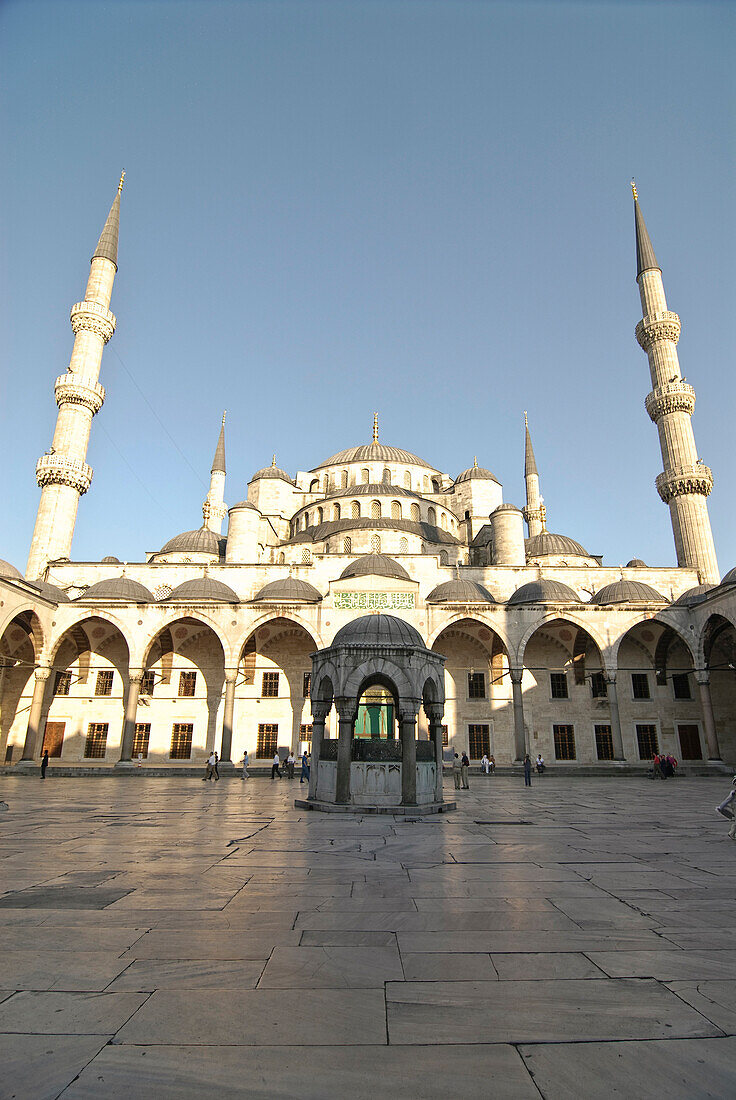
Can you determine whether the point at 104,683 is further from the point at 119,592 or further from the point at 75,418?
the point at 75,418

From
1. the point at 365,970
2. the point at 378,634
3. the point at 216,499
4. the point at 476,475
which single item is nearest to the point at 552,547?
the point at 476,475

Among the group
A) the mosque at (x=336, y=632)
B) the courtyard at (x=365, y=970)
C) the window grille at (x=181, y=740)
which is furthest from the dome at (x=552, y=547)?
the courtyard at (x=365, y=970)

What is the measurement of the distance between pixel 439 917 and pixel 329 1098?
236cm

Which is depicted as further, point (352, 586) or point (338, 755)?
point (352, 586)

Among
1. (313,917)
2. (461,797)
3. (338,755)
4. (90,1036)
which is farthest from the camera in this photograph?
(461,797)

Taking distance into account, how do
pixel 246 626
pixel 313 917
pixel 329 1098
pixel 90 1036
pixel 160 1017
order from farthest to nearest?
1. pixel 246 626
2. pixel 313 917
3. pixel 160 1017
4. pixel 90 1036
5. pixel 329 1098

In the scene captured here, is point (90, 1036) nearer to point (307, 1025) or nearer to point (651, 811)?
point (307, 1025)

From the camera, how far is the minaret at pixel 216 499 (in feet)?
123

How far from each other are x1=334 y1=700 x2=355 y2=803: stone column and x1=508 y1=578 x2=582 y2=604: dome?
52.0 feet

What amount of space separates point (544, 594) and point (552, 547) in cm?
843

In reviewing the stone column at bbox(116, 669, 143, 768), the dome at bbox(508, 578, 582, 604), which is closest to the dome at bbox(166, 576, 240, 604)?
the stone column at bbox(116, 669, 143, 768)

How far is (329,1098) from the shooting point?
2014mm

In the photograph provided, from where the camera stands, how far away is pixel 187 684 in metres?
26.1

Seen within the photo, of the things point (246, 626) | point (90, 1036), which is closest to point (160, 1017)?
point (90, 1036)
